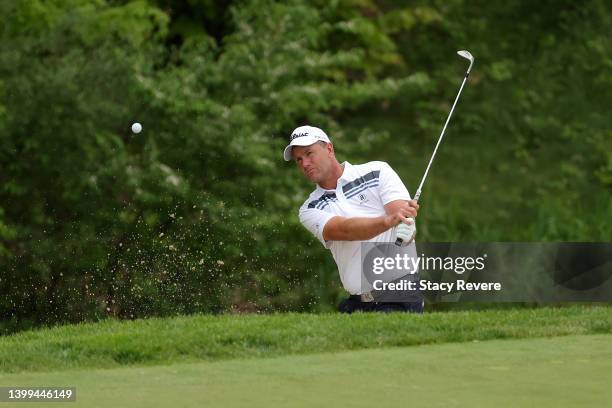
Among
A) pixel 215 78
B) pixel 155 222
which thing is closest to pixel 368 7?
pixel 215 78

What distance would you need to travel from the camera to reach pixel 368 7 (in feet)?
58.3

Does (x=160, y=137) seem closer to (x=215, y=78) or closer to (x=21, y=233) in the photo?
(x=215, y=78)

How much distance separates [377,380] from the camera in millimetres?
5160

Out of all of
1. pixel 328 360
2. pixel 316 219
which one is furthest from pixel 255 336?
pixel 316 219

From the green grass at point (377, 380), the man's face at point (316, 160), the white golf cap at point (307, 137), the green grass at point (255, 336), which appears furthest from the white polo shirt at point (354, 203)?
the green grass at point (377, 380)

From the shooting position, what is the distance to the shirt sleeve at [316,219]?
703 centimetres

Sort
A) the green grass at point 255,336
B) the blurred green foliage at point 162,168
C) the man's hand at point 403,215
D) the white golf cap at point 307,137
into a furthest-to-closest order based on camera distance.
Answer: the blurred green foliage at point 162,168 → the white golf cap at point 307,137 → the man's hand at point 403,215 → the green grass at point 255,336

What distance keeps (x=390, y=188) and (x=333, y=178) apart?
1.14ft

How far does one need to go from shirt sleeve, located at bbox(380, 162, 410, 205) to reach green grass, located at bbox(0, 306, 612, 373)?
2.14 feet

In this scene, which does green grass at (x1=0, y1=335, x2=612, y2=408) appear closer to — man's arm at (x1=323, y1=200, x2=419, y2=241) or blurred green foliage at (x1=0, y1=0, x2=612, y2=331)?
man's arm at (x1=323, y1=200, x2=419, y2=241)

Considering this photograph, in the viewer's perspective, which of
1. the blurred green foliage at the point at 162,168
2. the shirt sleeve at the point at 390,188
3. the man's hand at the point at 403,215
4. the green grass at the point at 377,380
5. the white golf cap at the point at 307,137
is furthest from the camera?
the blurred green foliage at the point at 162,168

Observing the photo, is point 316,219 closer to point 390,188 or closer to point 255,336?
point 390,188

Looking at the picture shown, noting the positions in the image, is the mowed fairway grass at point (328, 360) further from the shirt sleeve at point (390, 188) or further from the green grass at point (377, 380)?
the shirt sleeve at point (390, 188)

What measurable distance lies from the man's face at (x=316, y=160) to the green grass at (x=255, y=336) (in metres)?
0.77
